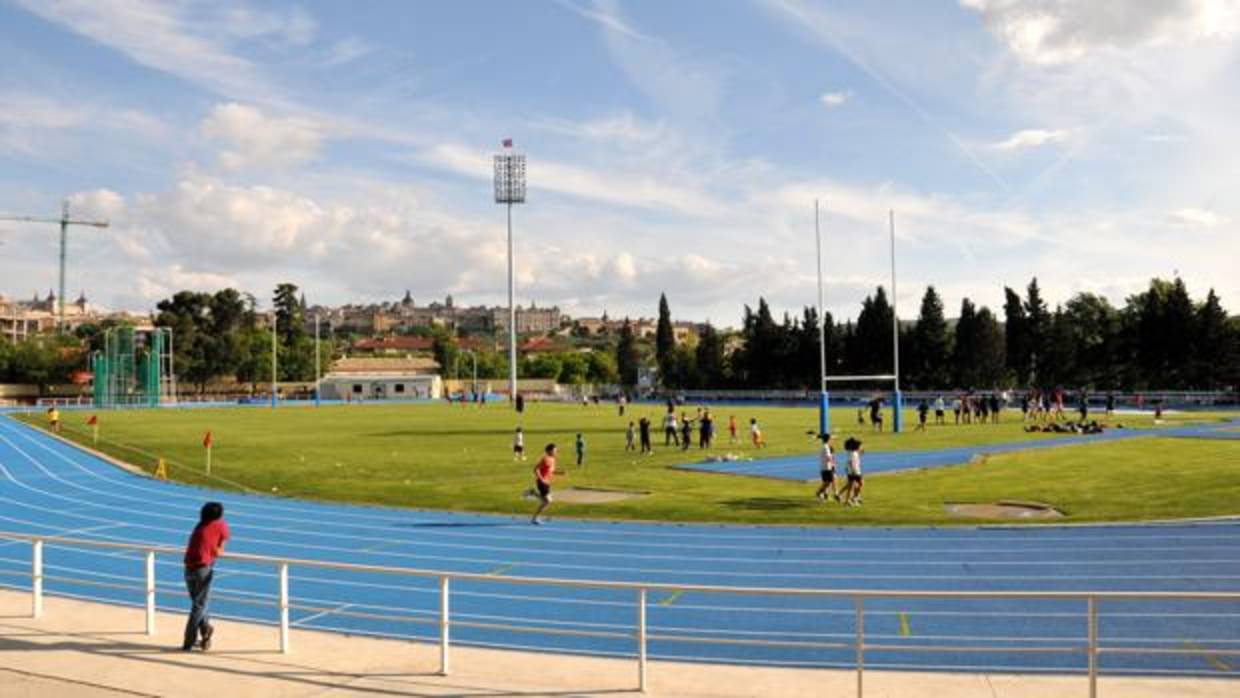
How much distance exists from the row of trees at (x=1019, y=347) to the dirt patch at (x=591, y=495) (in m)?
74.4

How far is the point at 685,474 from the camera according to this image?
30.0 metres

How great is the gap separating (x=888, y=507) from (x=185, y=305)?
422 ft

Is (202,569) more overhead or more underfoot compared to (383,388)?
more underfoot

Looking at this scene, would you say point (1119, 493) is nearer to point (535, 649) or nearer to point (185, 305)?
point (535, 649)

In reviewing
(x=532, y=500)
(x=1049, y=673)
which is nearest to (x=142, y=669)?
(x=1049, y=673)

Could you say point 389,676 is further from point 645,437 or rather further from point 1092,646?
point 645,437

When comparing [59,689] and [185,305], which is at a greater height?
[185,305]

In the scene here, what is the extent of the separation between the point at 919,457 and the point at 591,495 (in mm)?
13765

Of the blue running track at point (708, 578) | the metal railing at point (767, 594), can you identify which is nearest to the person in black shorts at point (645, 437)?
the blue running track at point (708, 578)

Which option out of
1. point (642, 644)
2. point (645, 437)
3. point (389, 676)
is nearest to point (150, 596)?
point (389, 676)

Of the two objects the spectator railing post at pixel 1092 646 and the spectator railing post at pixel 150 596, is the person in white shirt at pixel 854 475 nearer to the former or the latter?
the spectator railing post at pixel 1092 646

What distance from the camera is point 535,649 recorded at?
38.0 ft

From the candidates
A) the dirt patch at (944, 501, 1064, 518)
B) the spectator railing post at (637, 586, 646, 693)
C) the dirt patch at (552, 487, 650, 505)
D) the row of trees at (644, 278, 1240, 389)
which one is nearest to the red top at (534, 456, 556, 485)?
the dirt patch at (552, 487, 650, 505)

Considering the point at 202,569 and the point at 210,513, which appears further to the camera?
the point at 210,513
